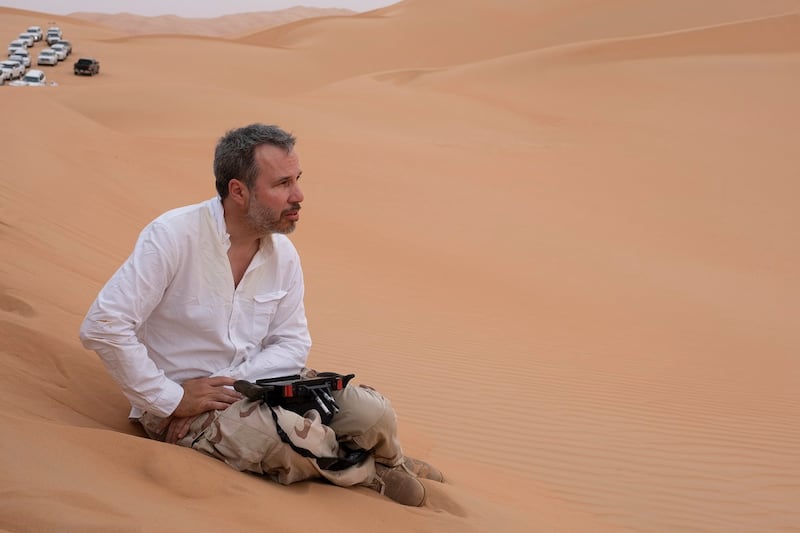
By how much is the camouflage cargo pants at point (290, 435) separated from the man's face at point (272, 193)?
2.35ft

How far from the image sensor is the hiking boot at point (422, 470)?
4.09 m

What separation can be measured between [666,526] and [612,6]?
5383cm

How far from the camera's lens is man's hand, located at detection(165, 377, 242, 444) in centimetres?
351

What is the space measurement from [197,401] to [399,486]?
2.92 feet

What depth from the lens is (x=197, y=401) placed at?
3.51 m

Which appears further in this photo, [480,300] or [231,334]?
[480,300]

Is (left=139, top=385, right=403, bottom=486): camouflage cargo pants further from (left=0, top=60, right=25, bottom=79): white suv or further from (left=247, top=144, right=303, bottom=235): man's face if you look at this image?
(left=0, top=60, right=25, bottom=79): white suv

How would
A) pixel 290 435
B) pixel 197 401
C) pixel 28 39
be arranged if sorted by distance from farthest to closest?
pixel 28 39
pixel 197 401
pixel 290 435

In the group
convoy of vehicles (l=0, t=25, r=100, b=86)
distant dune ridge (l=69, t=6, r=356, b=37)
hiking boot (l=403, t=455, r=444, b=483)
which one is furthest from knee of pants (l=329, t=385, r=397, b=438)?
distant dune ridge (l=69, t=6, r=356, b=37)

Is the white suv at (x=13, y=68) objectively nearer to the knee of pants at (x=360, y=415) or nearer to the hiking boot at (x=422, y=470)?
the hiking boot at (x=422, y=470)

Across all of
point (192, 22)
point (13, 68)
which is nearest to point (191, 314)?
point (13, 68)

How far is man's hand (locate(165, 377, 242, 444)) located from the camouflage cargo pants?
0.09 feet

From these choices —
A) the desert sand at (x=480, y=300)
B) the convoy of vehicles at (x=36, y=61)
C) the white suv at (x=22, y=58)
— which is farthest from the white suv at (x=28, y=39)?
the desert sand at (x=480, y=300)

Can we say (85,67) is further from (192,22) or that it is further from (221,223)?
(192,22)
